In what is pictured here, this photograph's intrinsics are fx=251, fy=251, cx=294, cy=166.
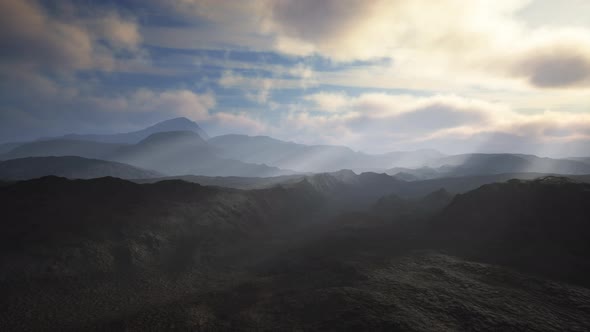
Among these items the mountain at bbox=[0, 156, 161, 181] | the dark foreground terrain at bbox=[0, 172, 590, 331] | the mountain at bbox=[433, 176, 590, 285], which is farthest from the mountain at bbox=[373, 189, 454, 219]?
the mountain at bbox=[0, 156, 161, 181]

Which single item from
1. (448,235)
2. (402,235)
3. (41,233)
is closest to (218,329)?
(41,233)

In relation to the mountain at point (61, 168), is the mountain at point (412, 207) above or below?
below

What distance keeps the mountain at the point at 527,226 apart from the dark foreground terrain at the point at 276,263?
241mm

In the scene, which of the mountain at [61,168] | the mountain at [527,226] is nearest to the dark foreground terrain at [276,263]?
the mountain at [527,226]

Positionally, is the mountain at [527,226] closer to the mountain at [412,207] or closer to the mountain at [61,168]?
the mountain at [412,207]

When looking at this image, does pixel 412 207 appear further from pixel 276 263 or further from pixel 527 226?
pixel 276 263

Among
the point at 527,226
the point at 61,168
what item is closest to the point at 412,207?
the point at 527,226

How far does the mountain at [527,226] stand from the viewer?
3534 cm

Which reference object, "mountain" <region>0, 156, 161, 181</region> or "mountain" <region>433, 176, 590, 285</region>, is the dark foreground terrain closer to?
"mountain" <region>433, 176, 590, 285</region>

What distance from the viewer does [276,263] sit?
131 feet

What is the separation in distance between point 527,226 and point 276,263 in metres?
43.8

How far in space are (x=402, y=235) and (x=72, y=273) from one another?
53499 mm

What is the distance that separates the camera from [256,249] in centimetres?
4741

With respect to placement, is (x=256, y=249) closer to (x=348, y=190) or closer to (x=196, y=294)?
(x=196, y=294)
